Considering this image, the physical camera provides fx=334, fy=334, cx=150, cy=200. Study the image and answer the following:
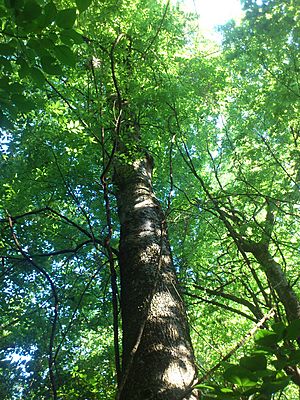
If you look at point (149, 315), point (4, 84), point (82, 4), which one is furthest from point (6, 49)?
point (149, 315)

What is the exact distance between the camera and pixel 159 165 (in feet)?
19.6

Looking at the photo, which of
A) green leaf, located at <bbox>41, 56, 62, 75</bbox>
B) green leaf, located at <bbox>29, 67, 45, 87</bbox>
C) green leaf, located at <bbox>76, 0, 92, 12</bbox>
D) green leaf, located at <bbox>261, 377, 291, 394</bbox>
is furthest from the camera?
green leaf, located at <bbox>29, 67, 45, 87</bbox>

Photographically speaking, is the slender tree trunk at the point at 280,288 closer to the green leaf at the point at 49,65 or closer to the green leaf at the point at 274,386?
the green leaf at the point at 49,65

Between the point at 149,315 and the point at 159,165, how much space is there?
4.35 meters

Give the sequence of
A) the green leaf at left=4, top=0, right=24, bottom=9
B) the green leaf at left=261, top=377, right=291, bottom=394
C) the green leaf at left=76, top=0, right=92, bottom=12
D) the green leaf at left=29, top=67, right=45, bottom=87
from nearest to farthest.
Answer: the green leaf at left=261, top=377, right=291, bottom=394 < the green leaf at left=4, top=0, right=24, bottom=9 < the green leaf at left=76, top=0, right=92, bottom=12 < the green leaf at left=29, top=67, right=45, bottom=87

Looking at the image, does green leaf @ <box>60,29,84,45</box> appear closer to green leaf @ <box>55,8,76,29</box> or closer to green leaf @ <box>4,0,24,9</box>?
green leaf @ <box>55,8,76,29</box>

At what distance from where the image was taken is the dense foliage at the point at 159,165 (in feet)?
4.53

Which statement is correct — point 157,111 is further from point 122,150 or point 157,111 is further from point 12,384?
point 12,384

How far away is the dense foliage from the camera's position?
1.38m

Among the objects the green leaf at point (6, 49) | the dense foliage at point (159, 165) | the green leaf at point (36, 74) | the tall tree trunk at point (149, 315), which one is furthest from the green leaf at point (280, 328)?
the green leaf at point (6, 49)

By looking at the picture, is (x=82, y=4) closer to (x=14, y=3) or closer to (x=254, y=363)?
(x=14, y=3)

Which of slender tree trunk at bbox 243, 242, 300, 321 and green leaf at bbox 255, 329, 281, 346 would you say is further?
slender tree trunk at bbox 243, 242, 300, 321

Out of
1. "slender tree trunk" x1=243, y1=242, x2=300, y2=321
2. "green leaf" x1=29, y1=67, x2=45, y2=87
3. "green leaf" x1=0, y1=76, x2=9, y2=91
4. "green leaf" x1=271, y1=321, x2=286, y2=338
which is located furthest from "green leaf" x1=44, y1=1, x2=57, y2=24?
"slender tree trunk" x1=243, y1=242, x2=300, y2=321

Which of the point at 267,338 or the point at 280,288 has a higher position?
the point at 280,288
